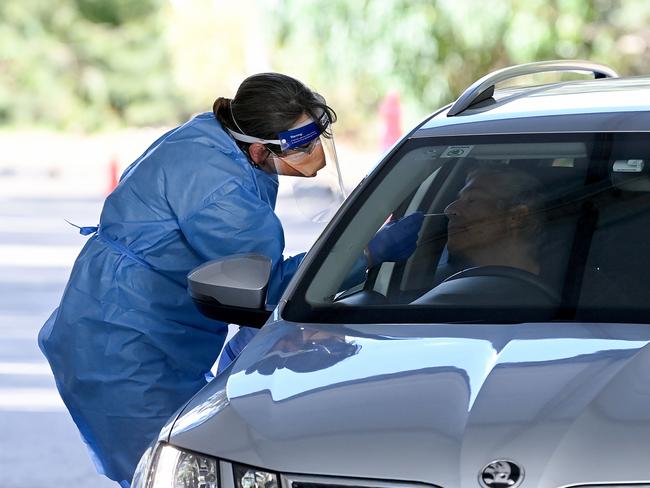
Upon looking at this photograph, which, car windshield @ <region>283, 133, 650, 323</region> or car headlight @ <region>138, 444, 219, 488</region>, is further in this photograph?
car windshield @ <region>283, 133, 650, 323</region>

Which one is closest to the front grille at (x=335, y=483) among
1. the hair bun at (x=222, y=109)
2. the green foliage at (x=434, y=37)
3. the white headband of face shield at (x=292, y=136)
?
the white headband of face shield at (x=292, y=136)

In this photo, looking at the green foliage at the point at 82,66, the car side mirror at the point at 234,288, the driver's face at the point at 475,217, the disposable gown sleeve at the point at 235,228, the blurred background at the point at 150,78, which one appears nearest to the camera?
the car side mirror at the point at 234,288

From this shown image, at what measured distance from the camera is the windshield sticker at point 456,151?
13.0 feet

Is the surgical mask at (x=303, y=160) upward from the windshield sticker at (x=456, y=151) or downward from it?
downward

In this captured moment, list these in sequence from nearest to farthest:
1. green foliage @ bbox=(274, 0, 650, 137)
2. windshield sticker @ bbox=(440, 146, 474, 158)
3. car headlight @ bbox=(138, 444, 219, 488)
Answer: car headlight @ bbox=(138, 444, 219, 488)
windshield sticker @ bbox=(440, 146, 474, 158)
green foliage @ bbox=(274, 0, 650, 137)

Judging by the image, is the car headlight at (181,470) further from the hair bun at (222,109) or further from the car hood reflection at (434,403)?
the hair bun at (222,109)

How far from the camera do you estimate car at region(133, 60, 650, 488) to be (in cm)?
273

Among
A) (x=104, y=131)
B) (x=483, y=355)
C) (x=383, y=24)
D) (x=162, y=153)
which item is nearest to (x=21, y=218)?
(x=383, y=24)

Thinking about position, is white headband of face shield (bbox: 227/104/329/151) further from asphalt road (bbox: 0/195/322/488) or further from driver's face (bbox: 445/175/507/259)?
asphalt road (bbox: 0/195/322/488)

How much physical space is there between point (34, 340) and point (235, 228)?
5133mm

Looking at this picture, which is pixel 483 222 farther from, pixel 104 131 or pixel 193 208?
pixel 104 131

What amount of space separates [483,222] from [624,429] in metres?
1.25

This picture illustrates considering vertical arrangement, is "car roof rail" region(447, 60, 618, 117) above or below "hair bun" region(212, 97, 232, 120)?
above

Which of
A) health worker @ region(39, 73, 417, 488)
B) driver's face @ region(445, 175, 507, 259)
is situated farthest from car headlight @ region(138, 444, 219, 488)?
health worker @ region(39, 73, 417, 488)
